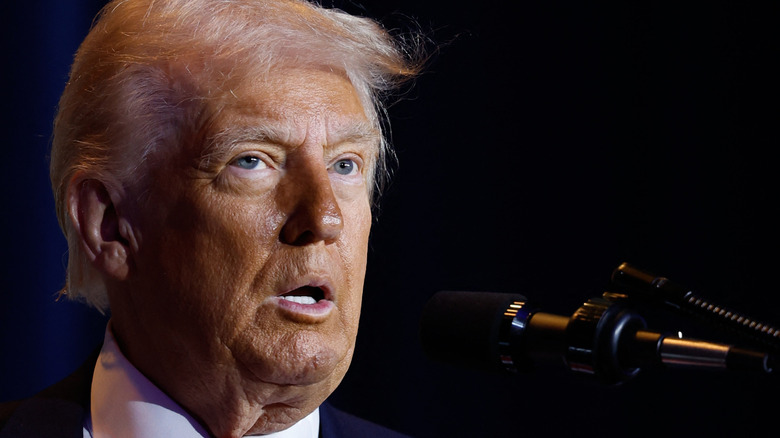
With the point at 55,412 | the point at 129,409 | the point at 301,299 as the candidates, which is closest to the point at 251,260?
the point at 301,299

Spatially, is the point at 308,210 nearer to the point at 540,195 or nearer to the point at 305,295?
the point at 305,295

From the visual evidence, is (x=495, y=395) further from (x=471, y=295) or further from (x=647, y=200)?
(x=471, y=295)

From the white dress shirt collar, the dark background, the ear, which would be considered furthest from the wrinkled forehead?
the dark background

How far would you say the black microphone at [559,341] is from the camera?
864 mm

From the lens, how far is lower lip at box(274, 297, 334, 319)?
1.42m

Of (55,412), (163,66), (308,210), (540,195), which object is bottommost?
(55,412)

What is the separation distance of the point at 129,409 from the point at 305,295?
0.38 m

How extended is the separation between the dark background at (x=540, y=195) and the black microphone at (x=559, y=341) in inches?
42.4

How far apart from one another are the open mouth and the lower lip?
0.01 meters

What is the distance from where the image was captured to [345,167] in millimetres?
1603

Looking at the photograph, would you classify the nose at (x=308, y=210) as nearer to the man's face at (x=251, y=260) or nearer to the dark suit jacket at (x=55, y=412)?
the man's face at (x=251, y=260)

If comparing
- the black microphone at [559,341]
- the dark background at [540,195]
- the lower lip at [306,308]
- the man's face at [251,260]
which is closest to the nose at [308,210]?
the man's face at [251,260]

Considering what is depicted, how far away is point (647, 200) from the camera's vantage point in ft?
7.57

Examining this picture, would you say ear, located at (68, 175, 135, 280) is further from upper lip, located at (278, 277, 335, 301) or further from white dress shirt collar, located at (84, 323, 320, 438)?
upper lip, located at (278, 277, 335, 301)
